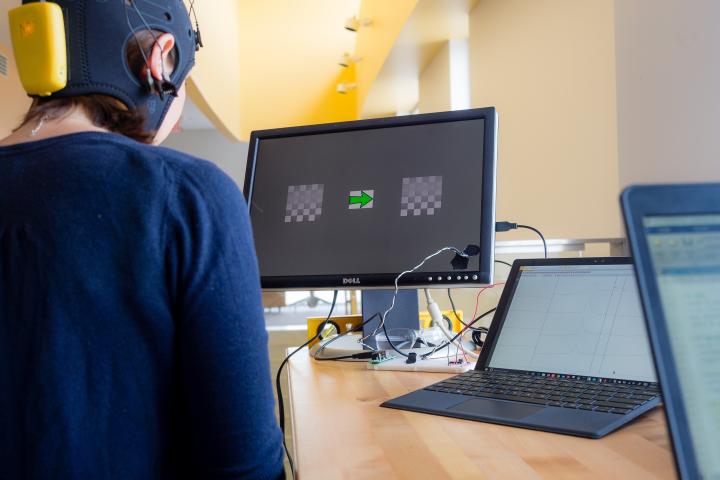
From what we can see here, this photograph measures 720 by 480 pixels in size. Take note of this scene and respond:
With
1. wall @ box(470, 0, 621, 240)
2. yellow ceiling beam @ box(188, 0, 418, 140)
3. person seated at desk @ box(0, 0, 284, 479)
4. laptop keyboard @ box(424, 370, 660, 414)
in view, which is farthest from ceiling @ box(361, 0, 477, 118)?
person seated at desk @ box(0, 0, 284, 479)

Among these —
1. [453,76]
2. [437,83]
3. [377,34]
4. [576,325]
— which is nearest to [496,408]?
[576,325]

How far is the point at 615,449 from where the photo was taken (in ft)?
2.55

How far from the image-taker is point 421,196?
1383 mm

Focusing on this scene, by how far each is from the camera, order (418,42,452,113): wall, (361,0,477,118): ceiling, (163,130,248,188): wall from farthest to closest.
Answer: (163,130,248,188): wall, (418,42,452,113): wall, (361,0,477,118): ceiling

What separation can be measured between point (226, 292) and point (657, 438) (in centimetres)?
53

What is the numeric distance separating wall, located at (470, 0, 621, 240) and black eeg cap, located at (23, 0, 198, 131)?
2197mm

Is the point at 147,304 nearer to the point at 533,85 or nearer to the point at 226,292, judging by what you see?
the point at 226,292

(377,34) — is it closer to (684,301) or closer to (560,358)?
(560,358)

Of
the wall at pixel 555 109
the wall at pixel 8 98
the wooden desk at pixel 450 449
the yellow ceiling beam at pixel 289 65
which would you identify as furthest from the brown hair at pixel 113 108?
the yellow ceiling beam at pixel 289 65

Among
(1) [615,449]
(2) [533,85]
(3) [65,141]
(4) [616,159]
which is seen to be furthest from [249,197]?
(2) [533,85]

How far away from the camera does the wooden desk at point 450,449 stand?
726mm

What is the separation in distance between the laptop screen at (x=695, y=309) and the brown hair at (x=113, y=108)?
68 centimetres

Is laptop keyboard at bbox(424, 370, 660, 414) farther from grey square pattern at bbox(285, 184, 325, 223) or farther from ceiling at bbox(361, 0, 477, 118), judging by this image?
ceiling at bbox(361, 0, 477, 118)

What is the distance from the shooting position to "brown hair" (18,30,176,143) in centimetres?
85
